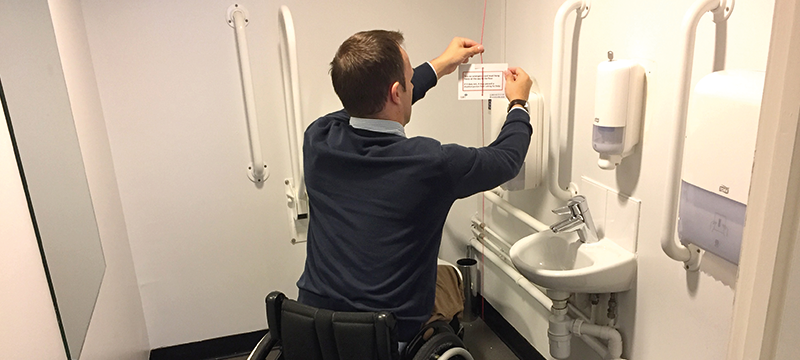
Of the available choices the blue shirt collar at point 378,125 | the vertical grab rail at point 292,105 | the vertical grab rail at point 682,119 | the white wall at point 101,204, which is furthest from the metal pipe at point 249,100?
the vertical grab rail at point 682,119

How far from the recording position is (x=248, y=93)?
2.03 m

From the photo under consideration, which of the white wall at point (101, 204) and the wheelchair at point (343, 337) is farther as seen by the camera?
the white wall at point (101, 204)

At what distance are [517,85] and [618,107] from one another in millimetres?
331

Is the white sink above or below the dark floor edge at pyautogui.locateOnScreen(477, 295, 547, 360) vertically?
above

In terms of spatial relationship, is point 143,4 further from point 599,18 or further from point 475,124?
point 599,18

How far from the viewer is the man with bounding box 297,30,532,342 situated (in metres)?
1.32

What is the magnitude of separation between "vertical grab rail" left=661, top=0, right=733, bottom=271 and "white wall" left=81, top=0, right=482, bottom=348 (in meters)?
1.24

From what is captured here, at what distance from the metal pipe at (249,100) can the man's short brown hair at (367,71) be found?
0.75 m

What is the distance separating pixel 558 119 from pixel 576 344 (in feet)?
2.74

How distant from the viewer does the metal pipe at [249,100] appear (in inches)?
77.8

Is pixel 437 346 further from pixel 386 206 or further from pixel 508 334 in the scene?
pixel 508 334

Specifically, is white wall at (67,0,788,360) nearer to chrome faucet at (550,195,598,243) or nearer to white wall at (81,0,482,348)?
white wall at (81,0,482,348)

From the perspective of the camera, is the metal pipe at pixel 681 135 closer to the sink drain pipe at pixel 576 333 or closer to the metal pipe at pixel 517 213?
the sink drain pipe at pixel 576 333

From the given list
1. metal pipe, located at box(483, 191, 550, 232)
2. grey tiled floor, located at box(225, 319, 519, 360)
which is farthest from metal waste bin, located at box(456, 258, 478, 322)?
metal pipe, located at box(483, 191, 550, 232)
